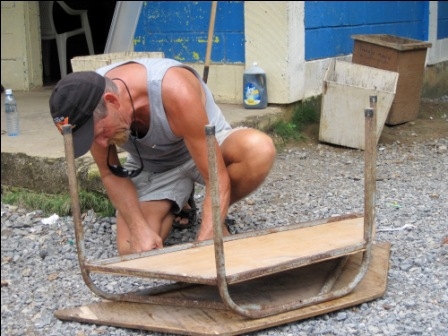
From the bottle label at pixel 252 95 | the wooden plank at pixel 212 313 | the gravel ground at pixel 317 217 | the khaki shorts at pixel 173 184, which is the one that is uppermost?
the bottle label at pixel 252 95

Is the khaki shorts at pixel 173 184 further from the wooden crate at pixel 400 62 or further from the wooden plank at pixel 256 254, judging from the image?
the wooden crate at pixel 400 62

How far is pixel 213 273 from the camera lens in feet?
8.01

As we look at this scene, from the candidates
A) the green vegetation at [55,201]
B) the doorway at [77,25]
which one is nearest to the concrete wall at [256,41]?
the doorway at [77,25]

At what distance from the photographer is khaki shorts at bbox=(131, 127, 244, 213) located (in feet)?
11.1

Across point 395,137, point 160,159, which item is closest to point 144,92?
point 160,159

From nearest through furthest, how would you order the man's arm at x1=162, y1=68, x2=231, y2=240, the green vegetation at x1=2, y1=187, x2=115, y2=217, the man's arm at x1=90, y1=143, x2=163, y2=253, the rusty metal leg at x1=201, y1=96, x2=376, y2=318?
1. the rusty metal leg at x1=201, y1=96, x2=376, y2=318
2. the man's arm at x1=162, y1=68, x2=231, y2=240
3. the man's arm at x1=90, y1=143, x2=163, y2=253
4. the green vegetation at x1=2, y1=187, x2=115, y2=217

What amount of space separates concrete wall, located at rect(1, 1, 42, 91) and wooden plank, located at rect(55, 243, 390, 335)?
4.74 metres

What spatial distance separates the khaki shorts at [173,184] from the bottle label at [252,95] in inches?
96.0

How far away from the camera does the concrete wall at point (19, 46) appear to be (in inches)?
280

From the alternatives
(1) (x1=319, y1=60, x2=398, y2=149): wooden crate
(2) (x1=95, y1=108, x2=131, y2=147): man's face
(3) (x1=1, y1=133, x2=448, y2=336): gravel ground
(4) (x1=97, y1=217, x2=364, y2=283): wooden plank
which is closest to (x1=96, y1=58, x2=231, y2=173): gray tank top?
(2) (x1=95, y1=108, x2=131, y2=147): man's face

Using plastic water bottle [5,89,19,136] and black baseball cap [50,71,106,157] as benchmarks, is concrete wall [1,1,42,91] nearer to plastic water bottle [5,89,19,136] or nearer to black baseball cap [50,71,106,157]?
plastic water bottle [5,89,19,136]

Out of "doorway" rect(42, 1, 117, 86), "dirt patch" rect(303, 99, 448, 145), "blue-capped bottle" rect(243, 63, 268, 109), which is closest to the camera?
"blue-capped bottle" rect(243, 63, 268, 109)

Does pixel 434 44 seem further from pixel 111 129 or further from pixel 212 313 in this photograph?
pixel 212 313

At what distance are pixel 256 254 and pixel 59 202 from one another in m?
1.75
